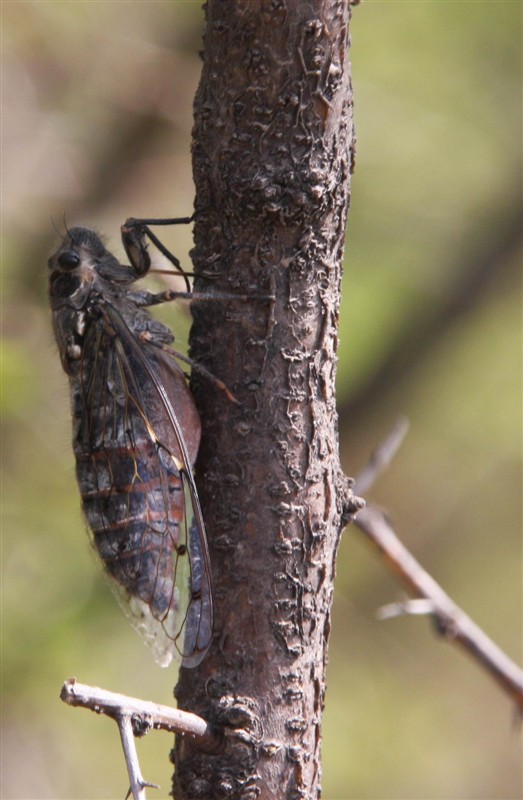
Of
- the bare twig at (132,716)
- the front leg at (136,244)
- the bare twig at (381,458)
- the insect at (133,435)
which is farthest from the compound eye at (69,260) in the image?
the bare twig at (132,716)

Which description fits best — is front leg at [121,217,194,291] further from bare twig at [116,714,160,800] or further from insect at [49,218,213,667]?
bare twig at [116,714,160,800]

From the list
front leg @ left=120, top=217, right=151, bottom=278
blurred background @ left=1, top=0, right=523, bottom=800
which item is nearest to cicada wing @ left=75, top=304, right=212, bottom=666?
front leg @ left=120, top=217, right=151, bottom=278

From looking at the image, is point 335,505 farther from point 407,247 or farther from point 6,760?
Result: point 407,247

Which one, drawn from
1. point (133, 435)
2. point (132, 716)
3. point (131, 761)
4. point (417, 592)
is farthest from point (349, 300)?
point (131, 761)

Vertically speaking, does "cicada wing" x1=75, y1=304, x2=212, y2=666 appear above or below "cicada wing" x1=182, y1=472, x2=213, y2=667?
above

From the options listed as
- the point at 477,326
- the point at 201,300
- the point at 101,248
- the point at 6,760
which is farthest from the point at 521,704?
the point at 477,326
